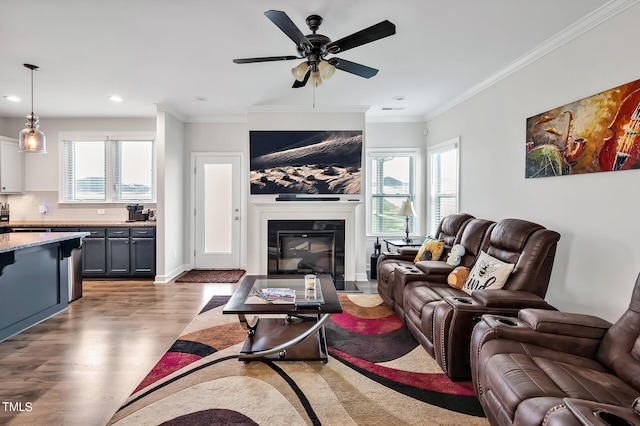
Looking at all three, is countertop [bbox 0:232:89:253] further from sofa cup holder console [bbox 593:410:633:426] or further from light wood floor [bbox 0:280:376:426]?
sofa cup holder console [bbox 593:410:633:426]

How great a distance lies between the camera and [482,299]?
253 centimetres

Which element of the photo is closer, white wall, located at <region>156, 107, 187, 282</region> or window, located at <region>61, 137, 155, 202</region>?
white wall, located at <region>156, 107, 187, 282</region>

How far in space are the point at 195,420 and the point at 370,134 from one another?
5.14 meters

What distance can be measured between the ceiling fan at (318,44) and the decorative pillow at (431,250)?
2215mm

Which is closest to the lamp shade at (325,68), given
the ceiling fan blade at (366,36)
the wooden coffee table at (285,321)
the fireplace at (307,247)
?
the ceiling fan blade at (366,36)

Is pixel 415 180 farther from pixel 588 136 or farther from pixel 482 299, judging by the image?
pixel 482 299

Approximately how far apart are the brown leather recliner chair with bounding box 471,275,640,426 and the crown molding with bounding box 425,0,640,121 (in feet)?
6.35

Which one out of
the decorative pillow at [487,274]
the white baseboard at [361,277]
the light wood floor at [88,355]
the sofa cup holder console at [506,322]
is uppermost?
the decorative pillow at [487,274]

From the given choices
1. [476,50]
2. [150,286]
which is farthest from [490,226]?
[150,286]

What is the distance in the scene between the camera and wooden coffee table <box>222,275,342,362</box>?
2.65 m

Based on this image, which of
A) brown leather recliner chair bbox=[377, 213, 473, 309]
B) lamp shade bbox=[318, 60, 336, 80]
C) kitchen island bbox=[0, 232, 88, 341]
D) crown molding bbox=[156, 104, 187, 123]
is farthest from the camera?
A: crown molding bbox=[156, 104, 187, 123]

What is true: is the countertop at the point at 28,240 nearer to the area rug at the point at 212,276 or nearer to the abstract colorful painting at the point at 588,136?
the area rug at the point at 212,276

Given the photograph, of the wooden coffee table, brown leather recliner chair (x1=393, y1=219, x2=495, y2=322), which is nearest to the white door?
the wooden coffee table

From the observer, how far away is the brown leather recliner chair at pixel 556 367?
1444 mm
